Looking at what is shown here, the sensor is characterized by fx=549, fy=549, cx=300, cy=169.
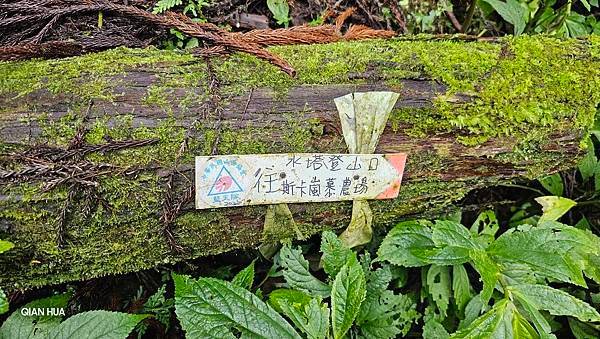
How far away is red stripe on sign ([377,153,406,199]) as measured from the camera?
5.95ft

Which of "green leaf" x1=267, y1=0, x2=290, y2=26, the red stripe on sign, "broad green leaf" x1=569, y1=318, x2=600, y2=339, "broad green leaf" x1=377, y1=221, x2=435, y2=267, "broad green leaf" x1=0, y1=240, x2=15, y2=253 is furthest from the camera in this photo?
"green leaf" x1=267, y1=0, x2=290, y2=26

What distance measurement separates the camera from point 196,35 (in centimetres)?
192

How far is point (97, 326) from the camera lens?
5.28ft

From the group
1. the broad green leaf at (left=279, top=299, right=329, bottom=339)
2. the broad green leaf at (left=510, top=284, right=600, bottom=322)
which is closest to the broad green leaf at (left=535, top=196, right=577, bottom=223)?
the broad green leaf at (left=510, top=284, right=600, bottom=322)

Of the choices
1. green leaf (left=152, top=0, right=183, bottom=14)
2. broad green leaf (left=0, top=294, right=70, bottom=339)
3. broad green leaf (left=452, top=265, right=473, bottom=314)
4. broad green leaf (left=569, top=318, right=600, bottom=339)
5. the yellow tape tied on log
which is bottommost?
broad green leaf (left=569, top=318, right=600, bottom=339)

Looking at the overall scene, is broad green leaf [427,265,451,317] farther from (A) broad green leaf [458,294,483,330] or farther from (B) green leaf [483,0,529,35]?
(B) green leaf [483,0,529,35]

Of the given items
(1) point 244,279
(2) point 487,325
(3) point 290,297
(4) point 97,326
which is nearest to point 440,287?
(2) point 487,325

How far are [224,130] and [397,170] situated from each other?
0.60 metres

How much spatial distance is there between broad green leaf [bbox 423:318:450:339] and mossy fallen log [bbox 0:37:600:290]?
40cm

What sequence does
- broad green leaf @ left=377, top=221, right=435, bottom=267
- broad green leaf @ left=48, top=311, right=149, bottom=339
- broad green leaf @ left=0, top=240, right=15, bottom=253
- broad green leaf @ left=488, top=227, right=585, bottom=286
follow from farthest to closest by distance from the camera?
broad green leaf @ left=377, top=221, right=435, bottom=267 → broad green leaf @ left=488, top=227, right=585, bottom=286 → broad green leaf @ left=48, top=311, right=149, bottom=339 → broad green leaf @ left=0, top=240, right=15, bottom=253

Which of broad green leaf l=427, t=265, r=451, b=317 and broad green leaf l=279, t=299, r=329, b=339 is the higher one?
broad green leaf l=279, t=299, r=329, b=339

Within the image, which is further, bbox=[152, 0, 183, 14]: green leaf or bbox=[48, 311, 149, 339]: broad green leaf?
bbox=[152, 0, 183, 14]: green leaf

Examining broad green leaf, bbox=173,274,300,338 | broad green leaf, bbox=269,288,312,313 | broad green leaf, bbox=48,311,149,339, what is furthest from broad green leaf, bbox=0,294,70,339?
broad green leaf, bbox=269,288,312,313

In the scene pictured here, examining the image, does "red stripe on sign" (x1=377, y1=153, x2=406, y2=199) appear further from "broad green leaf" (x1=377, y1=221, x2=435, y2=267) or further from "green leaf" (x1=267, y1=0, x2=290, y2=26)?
"green leaf" (x1=267, y1=0, x2=290, y2=26)
